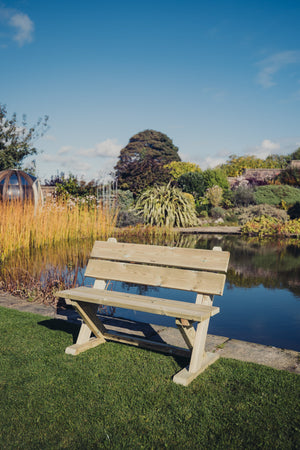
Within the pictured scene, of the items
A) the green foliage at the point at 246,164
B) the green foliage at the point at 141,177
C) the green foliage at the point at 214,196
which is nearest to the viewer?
the green foliage at the point at 141,177

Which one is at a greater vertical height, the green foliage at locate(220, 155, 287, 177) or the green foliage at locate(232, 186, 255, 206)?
the green foliage at locate(220, 155, 287, 177)

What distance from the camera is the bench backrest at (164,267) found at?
10.1ft

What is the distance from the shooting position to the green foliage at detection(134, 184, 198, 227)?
48.1 ft

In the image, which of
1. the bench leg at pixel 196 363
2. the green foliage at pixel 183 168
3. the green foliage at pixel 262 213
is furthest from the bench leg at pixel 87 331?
the green foliage at pixel 183 168

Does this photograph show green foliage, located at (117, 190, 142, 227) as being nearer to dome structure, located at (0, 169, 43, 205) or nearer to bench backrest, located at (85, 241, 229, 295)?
dome structure, located at (0, 169, 43, 205)

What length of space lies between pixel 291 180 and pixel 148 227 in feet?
37.3

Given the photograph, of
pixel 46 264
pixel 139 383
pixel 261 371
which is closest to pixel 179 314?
pixel 139 383

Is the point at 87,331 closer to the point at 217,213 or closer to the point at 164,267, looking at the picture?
the point at 164,267

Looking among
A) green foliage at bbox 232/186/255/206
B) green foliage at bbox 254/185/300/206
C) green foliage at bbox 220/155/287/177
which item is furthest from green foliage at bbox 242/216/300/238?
green foliage at bbox 220/155/287/177

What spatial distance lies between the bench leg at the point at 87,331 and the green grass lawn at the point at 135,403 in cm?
7

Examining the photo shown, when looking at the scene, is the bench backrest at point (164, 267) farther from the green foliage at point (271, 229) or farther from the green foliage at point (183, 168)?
the green foliage at point (183, 168)

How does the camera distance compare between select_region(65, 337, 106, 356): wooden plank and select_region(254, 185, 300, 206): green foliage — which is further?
select_region(254, 185, 300, 206): green foliage

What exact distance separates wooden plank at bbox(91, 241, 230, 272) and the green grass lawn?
0.78 meters

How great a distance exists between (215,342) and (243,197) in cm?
1618
